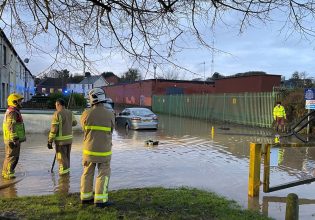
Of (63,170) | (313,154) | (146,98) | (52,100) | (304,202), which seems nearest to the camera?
(304,202)

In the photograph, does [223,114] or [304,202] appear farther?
[223,114]

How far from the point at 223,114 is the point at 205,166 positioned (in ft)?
76.3

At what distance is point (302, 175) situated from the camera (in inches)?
425

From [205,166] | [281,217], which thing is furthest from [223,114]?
[281,217]

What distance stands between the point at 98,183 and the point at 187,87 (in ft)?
173

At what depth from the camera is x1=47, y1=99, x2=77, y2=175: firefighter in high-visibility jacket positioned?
10297 mm

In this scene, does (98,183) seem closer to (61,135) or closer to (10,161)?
(10,161)

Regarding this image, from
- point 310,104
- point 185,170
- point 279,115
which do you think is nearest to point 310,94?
point 310,104

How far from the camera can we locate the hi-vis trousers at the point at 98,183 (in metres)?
6.78

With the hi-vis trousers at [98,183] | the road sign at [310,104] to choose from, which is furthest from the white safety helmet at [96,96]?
the road sign at [310,104]

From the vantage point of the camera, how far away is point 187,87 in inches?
2335

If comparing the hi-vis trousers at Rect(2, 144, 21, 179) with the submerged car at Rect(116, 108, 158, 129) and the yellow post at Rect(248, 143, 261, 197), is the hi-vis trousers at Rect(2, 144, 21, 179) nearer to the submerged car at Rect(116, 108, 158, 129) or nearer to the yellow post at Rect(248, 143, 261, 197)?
the yellow post at Rect(248, 143, 261, 197)

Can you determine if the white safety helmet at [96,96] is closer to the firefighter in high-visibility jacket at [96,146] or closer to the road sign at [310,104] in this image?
the firefighter in high-visibility jacket at [96,146]

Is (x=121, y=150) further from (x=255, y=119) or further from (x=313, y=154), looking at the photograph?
(x=255, y=119)
